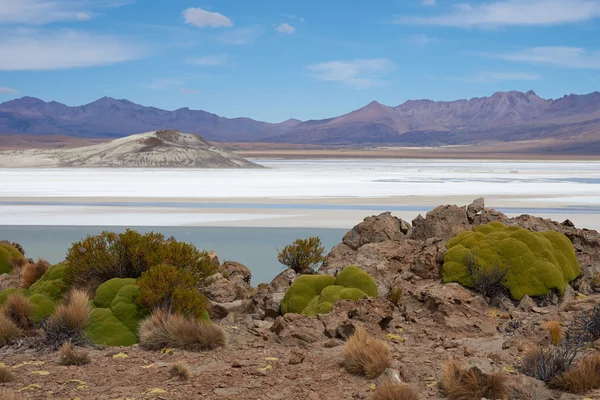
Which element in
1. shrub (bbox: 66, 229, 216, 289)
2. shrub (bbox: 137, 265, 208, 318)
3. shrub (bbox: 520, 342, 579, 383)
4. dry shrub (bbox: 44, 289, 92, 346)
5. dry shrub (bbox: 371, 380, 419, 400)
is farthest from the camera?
shrub (bbox: 66, 229, 216, 289)

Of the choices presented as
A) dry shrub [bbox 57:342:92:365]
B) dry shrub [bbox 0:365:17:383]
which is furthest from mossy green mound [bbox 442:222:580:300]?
dry shrub [bbox 0:365:17:383]

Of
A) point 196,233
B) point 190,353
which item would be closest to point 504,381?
point 190,353

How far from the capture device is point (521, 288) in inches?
360

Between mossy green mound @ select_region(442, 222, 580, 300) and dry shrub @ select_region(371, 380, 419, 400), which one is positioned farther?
mossy green mound @ select_region(442, 222, 580, 300)

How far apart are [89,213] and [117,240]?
1906cm

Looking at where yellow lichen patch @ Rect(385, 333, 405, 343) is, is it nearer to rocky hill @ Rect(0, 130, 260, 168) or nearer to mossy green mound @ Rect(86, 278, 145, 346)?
mossy green mound @ Rect(86, 278, 145, 346)

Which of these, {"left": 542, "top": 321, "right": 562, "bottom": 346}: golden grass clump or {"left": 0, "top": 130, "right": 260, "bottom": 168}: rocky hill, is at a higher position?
{"left": 0, "top": 130, "right": 260, "bottom": 168}: rocky hill

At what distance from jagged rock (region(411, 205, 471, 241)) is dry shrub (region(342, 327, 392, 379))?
18.6ft

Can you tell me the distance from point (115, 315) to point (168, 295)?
59 cm

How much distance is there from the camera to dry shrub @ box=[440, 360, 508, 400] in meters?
5.73

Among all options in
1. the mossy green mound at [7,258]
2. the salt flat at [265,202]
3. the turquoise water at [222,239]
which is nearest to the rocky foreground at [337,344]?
the mossy green mound at [7,258]

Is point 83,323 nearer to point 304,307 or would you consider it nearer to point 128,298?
point 128,298

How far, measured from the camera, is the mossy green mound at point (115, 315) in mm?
7832

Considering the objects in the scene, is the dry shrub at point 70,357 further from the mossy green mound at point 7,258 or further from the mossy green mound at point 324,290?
the mossy green mound at point 7,258
